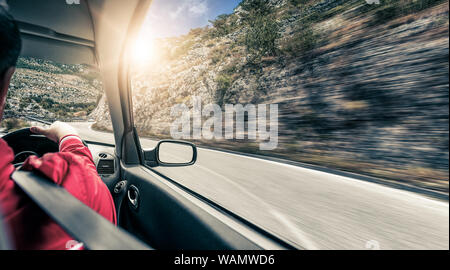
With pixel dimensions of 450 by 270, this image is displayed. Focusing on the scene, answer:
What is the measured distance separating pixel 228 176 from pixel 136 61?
298 cm

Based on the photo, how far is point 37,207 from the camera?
2.58 feet

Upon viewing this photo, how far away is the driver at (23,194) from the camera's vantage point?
2.38ft

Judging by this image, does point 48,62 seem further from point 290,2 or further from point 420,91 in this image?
point 290,2

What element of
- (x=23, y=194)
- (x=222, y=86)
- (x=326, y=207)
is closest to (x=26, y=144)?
(x=23, y=194)

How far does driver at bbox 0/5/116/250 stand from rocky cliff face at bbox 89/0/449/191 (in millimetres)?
1205

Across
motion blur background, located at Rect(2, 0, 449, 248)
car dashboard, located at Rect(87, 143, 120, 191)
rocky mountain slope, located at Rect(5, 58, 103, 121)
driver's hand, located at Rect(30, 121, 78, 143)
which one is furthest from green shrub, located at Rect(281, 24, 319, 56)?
driver's hand, located at Rect(30, 121, 78, 143)

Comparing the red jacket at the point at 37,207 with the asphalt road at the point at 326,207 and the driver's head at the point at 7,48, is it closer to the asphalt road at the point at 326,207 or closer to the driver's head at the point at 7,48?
the driver's head at the point at 7,48

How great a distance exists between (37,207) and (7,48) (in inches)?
25.0

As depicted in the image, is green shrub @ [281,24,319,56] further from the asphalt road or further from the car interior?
the car interior

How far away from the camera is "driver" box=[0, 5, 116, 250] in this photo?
72 centimetres

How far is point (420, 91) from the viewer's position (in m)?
3.28

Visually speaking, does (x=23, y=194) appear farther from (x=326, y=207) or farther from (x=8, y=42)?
(x=326, y=207)

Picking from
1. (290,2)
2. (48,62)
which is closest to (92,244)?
(48,62)

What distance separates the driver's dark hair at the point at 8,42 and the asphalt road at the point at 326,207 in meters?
1.39
